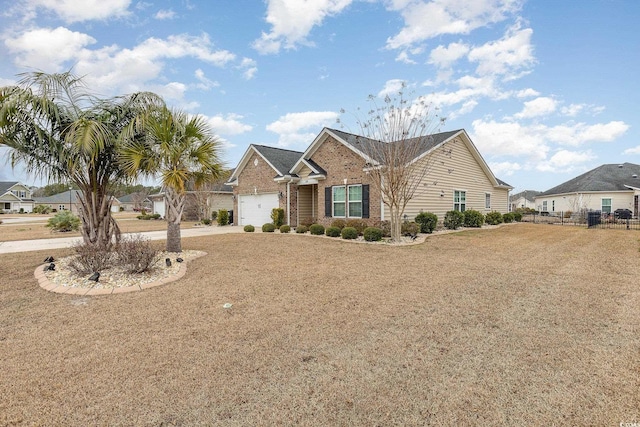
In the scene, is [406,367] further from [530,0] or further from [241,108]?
[241,108]

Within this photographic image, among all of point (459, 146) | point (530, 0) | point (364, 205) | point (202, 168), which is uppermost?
point (530, 0)

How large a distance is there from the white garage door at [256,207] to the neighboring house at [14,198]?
6156cm

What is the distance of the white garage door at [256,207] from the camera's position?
19783mm

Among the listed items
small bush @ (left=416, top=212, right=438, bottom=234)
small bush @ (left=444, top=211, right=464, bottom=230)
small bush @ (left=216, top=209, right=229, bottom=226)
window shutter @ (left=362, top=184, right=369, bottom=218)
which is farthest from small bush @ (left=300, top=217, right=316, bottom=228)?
small bush @ (left=444, top=211, right=464, bottom=230)

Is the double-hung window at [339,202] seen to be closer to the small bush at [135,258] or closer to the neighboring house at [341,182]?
the neighboring house at [341,182]

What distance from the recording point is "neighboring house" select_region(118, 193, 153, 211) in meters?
60.1

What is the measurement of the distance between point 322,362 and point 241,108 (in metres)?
15.4

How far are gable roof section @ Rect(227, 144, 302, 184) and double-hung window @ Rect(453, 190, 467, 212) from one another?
10166 millimetres

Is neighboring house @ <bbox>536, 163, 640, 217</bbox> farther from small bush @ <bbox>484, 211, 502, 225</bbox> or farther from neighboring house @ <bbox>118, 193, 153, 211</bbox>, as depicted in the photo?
neighboring house @ <bbox>118, 193, 153, 211</bbox>

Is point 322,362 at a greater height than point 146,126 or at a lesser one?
lesser

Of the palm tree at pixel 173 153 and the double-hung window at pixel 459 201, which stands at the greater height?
the palm tree at pixel 173 153

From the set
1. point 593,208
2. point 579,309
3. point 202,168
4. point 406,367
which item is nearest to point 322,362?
point 406,367

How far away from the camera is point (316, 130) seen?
57.5 feet

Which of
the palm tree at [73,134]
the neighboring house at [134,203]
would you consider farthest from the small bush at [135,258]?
the neighboring house at [134,203]
